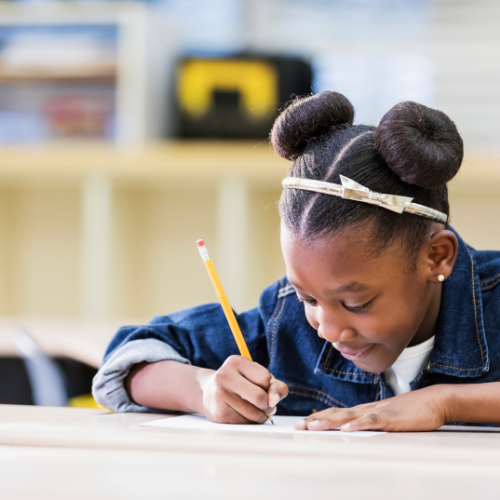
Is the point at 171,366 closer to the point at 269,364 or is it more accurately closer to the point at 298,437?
the point at 269,364

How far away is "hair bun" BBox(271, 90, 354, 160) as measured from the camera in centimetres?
83

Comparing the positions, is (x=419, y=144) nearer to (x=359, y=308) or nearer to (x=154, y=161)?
(x=359, y=308)

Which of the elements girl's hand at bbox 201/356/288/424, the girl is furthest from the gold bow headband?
girl's hand at bbox 201/356/288/424

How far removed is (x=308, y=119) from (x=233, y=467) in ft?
1.63

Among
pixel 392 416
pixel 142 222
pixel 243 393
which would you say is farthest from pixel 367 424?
pixel 142 222

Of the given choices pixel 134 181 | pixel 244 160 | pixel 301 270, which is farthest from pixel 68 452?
pixel 134 181

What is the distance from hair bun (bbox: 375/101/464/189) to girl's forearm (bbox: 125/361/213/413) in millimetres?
342

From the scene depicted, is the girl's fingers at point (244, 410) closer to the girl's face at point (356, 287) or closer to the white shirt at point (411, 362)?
the girl's face at point (356, 287)

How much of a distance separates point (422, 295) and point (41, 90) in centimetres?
235

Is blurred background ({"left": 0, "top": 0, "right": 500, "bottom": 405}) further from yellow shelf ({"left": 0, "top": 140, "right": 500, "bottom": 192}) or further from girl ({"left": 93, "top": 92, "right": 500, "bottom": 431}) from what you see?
girl ({"left": 93, "top": 92, "right": 500, "bottom": 431})

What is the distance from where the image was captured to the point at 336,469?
1.43 ft

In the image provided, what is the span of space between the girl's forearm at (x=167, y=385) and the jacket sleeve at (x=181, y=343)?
1 cm

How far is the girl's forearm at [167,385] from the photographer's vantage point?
32.2 inches

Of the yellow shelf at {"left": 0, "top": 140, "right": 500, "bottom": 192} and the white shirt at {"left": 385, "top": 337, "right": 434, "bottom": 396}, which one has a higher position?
the yellow shelf at {"left": 0, "top": 140, "right": 500, "bottom": 192}
